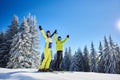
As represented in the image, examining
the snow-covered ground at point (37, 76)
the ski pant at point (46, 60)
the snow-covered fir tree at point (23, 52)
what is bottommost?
the snow-covered ground at point (37, 76)

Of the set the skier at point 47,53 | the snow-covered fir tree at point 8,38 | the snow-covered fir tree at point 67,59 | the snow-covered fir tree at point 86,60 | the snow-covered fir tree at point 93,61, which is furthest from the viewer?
the snow-covered fir tree at point 67,59

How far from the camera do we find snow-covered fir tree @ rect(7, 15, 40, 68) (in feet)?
92.9

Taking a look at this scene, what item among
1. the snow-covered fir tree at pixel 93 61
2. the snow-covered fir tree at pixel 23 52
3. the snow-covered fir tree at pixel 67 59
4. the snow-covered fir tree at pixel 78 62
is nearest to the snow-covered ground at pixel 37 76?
the snow-covered fir tree at pixel 23 52

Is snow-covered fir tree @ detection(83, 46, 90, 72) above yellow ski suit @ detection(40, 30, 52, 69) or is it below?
above

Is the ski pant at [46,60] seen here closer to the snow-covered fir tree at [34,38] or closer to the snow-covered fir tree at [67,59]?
the snow-covered fir tree at [34,38]

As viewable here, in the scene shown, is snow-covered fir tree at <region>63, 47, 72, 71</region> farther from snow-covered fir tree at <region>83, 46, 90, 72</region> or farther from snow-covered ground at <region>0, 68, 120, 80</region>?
snow-covered ground at <region>0, 68, 120, 80</region>

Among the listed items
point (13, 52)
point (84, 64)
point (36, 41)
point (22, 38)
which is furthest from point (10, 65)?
point (84, 64)

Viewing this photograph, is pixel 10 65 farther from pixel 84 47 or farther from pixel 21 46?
pixel 84 47

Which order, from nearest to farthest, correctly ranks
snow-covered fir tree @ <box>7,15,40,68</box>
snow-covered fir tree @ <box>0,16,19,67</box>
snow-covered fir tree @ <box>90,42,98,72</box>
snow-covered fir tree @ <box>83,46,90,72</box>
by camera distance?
snow-covered fir tree @ <box>7,15,40,68</box> < snow-covered fir tree @ <box>0,16,19,67</box> < snow-covered fir tree @ <box>90,42,98,72</box> < snow-covered fir tree @ <box>83,46,90,72</box>

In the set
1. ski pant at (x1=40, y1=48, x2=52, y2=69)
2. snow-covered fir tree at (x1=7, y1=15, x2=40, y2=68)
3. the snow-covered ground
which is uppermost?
snow-covered fir tree at (x1=7, y1=15, x2=40, y2=68)

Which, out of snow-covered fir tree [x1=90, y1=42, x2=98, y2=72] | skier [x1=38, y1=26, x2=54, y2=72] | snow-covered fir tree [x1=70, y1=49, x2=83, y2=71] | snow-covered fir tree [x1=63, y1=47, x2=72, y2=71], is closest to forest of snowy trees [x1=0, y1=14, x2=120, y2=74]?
snow-covered fir tree [x1=90, y1=42, x2=98, y2=72]

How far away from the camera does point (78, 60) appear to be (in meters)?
54.4

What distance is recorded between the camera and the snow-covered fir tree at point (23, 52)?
1115 inches

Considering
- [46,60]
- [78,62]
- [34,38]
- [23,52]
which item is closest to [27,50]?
[23,52]
